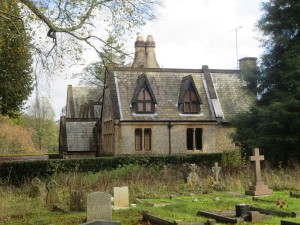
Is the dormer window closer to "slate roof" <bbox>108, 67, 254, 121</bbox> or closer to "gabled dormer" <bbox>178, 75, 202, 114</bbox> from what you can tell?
"gabled dormer" <bbox>178, 75, 202, 114</bbox>

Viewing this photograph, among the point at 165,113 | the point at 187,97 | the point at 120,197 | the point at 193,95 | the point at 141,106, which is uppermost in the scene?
the point at 193,95

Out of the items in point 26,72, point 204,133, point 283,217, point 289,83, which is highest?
point 26,72

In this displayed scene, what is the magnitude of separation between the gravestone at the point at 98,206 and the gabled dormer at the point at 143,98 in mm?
21383

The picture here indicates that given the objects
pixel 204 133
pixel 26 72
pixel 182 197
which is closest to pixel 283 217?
pixel 182 197

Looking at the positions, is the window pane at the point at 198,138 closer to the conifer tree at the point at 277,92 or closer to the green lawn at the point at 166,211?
the conifer tree at the point at 277,92

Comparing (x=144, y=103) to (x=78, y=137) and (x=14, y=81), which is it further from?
(x=14, y=81)

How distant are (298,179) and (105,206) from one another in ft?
36.5

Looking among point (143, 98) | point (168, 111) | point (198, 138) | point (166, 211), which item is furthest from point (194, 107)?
point (166, 211)

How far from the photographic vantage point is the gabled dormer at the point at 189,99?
3553 centimetres

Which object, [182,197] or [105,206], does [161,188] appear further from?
[105,206]

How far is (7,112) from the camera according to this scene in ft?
118

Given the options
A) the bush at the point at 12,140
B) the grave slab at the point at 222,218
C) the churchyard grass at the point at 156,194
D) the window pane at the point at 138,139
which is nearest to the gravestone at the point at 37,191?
the churchyard grass at the point at 156,194

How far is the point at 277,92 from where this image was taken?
27.4 meters

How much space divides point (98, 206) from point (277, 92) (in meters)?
17.6
